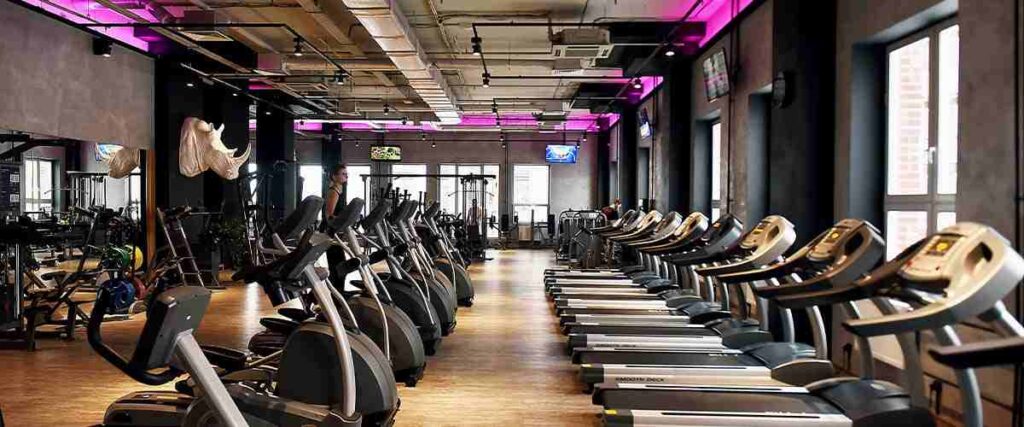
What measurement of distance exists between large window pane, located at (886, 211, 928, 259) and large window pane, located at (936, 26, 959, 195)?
313 mm

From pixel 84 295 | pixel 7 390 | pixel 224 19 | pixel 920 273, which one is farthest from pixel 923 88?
pixel 84 295

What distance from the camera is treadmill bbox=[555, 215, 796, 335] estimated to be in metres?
4.04

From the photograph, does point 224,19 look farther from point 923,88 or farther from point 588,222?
point 588,222

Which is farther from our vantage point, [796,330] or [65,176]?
[65,176]

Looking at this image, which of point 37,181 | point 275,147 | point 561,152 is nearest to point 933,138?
point 37,181

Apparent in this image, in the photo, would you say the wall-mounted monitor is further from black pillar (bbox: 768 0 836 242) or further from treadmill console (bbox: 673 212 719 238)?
black pillar (bbox: 768 0 836 242)

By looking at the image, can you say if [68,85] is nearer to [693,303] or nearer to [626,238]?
[626,238]

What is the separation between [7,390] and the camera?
5.17m

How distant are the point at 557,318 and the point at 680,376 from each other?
407 centimetres

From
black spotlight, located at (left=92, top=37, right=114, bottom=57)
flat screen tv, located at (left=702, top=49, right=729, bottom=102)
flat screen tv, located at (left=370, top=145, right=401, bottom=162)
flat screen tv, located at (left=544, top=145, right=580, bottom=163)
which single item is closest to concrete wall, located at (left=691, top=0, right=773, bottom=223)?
flat screen tv, located at (left=702, top=49, right=729, bottom=102)

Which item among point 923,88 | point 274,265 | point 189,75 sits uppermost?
point 189,75

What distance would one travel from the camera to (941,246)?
249cm

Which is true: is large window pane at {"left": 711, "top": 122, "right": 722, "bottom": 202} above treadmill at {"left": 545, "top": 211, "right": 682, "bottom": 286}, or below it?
above

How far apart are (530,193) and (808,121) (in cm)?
1646
